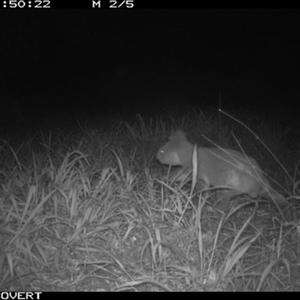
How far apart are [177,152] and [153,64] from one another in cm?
850

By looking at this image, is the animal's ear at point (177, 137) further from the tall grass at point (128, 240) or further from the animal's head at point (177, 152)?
the tall grass at point (128, 240)

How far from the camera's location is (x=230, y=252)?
2.25m

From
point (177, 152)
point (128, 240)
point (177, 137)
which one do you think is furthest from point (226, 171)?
point (128, 240)

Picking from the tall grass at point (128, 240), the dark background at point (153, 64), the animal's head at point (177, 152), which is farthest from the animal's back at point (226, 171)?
the dark background at point (153, 64)

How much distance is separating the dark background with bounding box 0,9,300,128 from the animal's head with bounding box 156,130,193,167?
4537mm

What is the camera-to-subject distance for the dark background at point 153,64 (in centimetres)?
887

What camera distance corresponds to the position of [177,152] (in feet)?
11.8

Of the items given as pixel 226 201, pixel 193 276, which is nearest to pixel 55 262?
pixel 193 276

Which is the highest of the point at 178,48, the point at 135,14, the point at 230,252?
the point at 135,14

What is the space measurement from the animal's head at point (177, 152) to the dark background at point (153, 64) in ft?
14.9

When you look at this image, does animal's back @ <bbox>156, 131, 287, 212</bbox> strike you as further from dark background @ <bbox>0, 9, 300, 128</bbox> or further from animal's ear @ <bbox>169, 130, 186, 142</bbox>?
dark background @ <bbox>0, 9, 300, 128</bbox>

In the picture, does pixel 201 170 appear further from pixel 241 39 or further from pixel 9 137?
pixel 241 39

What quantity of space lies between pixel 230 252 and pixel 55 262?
1.15 meters

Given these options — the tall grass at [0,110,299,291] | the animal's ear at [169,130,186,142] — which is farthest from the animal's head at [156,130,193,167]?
the tall grass at [0,110,299,291]
